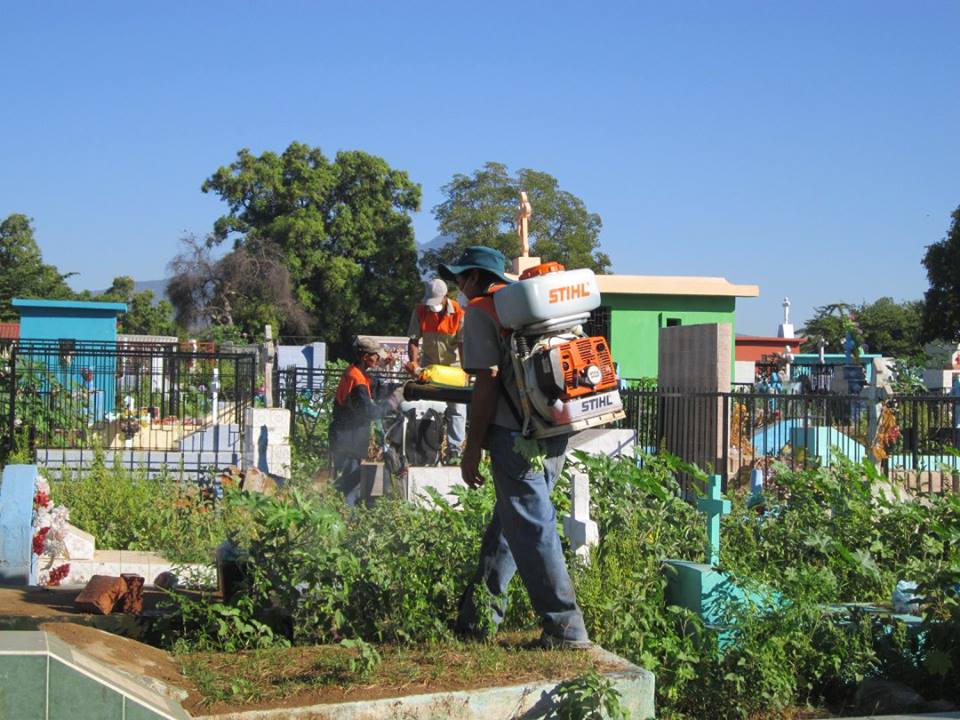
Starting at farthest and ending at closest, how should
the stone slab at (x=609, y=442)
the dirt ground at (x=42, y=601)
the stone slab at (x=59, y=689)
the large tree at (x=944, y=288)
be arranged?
the large tree at (x=944, y=288)
the stone slab at (x=609, y=442)
the dirt ground at (x=42, y=601)
the stone slab at (x=59, y=689)

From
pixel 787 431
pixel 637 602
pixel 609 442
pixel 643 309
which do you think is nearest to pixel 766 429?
pixel 787 431

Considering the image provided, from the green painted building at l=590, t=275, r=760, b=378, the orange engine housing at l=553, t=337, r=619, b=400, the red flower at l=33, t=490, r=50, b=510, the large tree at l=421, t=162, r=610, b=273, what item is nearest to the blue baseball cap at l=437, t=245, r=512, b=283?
the orange engine housing at l=553, t=337, r=619, b=400

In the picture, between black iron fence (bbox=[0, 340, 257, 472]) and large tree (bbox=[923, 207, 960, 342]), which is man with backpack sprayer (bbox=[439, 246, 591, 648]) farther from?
large tree (bbox=[923, 207, 960, 342])

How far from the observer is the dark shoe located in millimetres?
4758

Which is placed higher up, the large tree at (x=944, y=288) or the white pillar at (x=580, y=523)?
the large tree at (x=944, y=288)

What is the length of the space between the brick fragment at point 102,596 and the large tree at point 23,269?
1938 inches

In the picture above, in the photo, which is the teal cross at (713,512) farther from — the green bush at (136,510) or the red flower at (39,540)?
the red flower at (39,540)

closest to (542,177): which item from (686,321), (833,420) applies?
(686,321)

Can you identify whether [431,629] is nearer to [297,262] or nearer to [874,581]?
[874,581]

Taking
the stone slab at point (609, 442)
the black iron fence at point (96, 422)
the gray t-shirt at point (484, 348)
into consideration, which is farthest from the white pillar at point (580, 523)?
the black iron fence at point (96, 422)

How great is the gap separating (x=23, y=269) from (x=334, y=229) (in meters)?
15.5

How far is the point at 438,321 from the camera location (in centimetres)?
1041

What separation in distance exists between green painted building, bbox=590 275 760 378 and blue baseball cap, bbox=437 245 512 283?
22285mm

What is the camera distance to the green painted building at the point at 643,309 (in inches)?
1089
